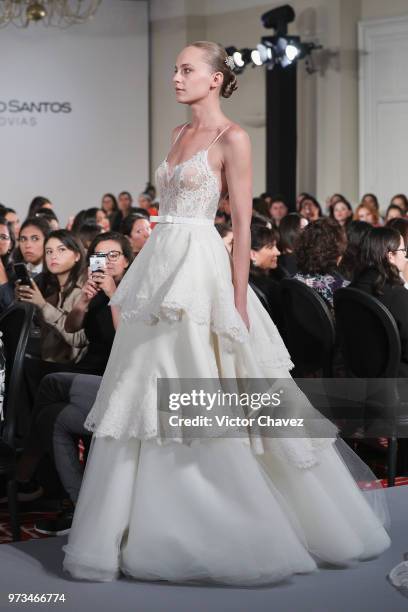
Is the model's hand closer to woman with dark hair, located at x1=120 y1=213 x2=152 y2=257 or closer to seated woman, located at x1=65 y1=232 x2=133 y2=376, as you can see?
seated woman, located at x1=65 y1=232 x2=133 y2=376

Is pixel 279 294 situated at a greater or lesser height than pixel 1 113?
lesser

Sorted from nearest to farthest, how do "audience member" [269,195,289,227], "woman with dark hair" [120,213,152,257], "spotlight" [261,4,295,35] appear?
"woman with dark hair" [120,213,152,257] → "audience member" [269,195,289,227] → "spotlight" [261,4,295,35]

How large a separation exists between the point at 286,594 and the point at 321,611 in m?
0.12

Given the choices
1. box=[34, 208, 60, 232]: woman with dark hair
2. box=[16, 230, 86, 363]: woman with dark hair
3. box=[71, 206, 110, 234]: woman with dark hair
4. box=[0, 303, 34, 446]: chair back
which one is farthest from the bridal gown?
box=[71, 206, 110, 234]: woman with dark hair

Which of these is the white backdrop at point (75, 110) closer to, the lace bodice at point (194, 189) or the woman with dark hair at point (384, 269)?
the woman with dark hair at point (384, 269)

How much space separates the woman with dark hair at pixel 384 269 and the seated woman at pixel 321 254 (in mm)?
468

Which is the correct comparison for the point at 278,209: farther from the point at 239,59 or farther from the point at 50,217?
the point at 50,217

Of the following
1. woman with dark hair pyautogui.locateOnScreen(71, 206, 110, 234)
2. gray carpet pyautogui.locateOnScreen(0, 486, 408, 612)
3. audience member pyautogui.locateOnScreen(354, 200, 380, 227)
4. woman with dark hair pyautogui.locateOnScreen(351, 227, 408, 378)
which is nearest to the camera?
gray carpet pyautogui.locateOnScreen(0, 486, 408, 612)

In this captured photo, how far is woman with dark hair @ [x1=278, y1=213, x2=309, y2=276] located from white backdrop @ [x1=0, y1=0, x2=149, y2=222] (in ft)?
31.3

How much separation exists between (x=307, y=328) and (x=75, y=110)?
39.8ft

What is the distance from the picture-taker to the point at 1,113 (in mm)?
15430

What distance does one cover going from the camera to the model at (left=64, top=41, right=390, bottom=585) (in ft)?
8.59

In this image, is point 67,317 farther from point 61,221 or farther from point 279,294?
point 61,221

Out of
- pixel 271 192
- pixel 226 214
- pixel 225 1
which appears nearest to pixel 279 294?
pixel 226 214
